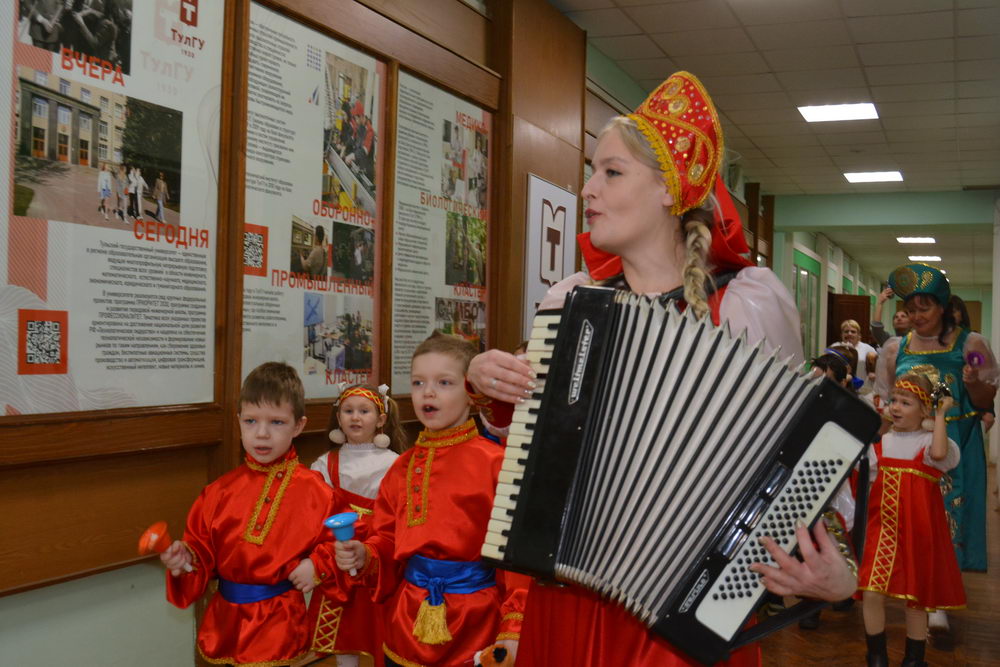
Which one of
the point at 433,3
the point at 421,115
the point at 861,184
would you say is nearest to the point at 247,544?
the point at 421,115

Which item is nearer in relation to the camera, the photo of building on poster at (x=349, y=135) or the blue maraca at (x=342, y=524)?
the blue maraca at (x=342, y=524)

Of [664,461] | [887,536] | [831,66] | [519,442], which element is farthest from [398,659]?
[831,66]

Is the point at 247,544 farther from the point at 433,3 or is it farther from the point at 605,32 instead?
the point at 605,32

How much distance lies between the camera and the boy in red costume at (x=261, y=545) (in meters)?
2.43

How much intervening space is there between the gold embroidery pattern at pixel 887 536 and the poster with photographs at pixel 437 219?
2.33 meters

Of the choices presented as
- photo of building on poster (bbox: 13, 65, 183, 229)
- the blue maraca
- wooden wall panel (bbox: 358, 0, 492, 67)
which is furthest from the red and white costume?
wooden wall panel (bbox: 358, 0, 492, 67)

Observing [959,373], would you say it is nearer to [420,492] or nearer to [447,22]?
[447,22]

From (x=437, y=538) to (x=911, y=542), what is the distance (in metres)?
2.69

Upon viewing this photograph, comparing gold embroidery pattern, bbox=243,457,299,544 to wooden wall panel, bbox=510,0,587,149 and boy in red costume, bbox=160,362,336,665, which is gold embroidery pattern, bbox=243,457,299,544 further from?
wooden wall panel, bbox=510,0,587,149

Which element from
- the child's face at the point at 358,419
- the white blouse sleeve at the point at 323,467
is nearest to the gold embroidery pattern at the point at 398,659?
the white blouse sleeve at the point at 323,467

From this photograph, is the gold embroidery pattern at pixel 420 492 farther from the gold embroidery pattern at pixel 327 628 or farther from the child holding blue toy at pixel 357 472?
the gold embroidery pattern at pixel 327 628

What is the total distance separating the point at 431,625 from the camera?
2312mm

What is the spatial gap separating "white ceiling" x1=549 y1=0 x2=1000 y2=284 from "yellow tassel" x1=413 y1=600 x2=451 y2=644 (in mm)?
4946

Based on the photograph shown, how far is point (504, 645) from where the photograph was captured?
1.91 metres
